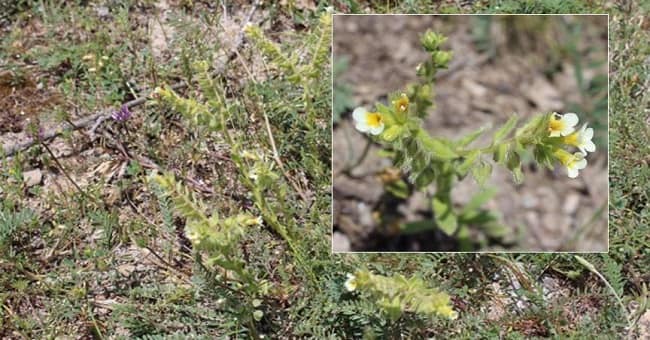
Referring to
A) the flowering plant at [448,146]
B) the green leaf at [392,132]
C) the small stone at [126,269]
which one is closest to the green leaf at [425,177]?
the flowering plant at [448,146]

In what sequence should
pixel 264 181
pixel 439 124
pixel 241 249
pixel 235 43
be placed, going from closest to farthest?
pixel 264 181, pixel 241 249, pixel 439 124, pixel 235 43

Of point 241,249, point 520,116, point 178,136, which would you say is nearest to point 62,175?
point 178,136

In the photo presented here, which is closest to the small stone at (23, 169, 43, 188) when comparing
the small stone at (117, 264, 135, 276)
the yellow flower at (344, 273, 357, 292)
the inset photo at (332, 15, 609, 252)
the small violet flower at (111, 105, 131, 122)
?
the small violet flower at (111, 105, 131, 122)

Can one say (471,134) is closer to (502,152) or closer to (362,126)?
(502,152)

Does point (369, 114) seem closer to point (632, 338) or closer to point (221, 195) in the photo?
point (221, 195)

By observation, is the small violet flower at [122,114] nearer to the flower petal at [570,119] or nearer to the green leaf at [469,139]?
the green leaf at [469,139]

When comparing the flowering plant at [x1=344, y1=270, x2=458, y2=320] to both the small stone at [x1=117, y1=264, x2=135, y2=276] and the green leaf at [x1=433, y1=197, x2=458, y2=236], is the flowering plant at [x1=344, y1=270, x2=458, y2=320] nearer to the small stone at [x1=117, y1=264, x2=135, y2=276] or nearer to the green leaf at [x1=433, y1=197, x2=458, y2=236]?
the green leaf at [x1=433, y1=197, x2=458, y2=236]
